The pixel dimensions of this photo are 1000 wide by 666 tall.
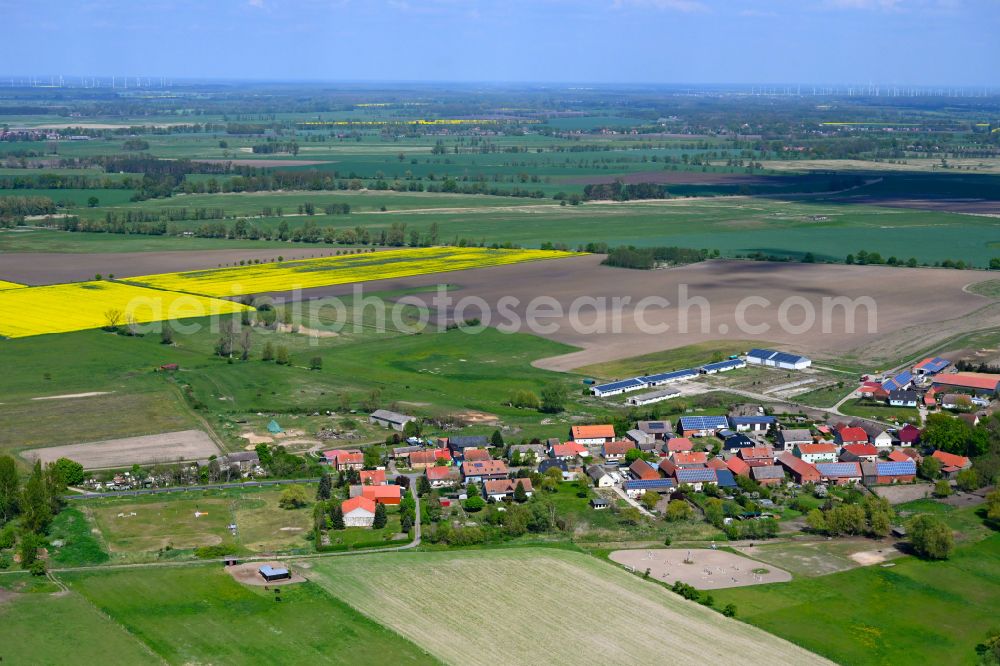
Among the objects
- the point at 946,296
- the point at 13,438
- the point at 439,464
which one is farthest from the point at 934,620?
the point at 946,296

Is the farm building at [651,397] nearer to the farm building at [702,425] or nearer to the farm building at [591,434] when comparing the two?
the farm building at [702,425]

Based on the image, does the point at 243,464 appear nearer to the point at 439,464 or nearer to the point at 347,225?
the point at 439,464

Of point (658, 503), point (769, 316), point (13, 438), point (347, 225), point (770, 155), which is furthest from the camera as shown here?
point (770, 155)

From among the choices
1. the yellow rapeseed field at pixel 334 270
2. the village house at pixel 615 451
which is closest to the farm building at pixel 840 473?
the village house at pixel 615 451

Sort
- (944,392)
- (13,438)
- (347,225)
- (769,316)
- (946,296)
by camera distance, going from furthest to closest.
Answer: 1. (347,225)
2. (946,296)
3. (769,316)
4. (944,392)
5. (13,438)

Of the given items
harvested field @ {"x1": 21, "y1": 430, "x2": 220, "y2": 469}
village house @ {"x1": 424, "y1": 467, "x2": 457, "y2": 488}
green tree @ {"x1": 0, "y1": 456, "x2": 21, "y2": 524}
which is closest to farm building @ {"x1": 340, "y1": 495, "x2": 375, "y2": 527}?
village house @ {"x1": 424, "y1": 467, "x2": 457, "y2": 488}
